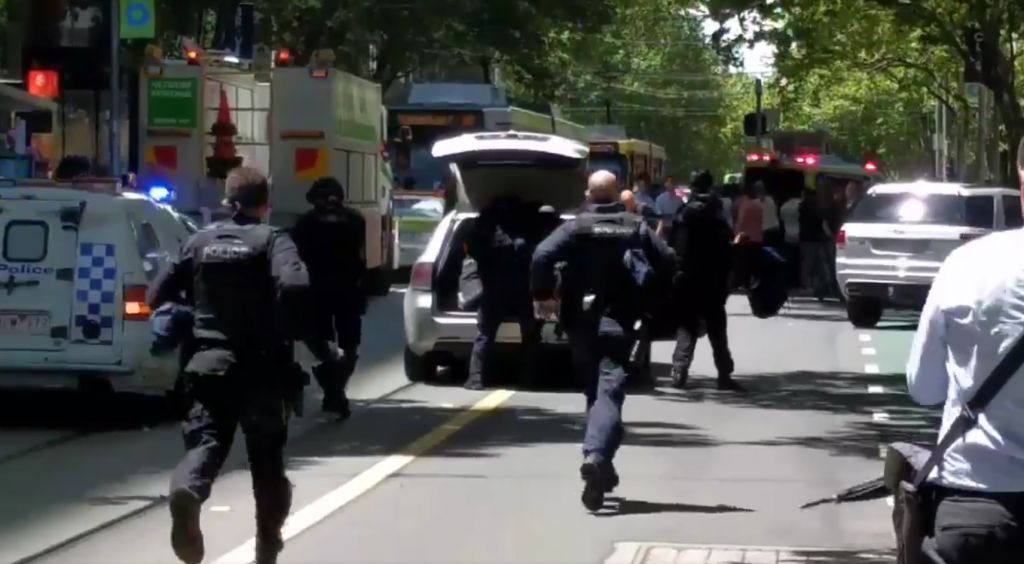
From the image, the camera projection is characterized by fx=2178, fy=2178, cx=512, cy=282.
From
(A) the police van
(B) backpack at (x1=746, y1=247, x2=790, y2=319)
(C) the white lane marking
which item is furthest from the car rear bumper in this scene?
(A) the police van

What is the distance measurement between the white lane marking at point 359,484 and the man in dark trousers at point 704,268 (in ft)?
7.23

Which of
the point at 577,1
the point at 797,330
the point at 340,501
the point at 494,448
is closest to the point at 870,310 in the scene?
the point at 797,330

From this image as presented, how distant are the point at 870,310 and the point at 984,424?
71.7ft

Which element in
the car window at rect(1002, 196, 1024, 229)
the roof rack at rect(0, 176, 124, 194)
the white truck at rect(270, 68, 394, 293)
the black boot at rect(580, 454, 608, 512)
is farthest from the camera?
the white truck at rect(270, 68, 394, 293)

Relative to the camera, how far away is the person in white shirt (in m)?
5.00

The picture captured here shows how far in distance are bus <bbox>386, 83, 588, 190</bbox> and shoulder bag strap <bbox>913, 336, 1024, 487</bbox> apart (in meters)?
31.2

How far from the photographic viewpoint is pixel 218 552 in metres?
9.56

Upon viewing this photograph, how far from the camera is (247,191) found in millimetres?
8633

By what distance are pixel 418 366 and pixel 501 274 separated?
3.54m

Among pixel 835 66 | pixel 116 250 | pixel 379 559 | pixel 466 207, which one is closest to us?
pixel 379 559

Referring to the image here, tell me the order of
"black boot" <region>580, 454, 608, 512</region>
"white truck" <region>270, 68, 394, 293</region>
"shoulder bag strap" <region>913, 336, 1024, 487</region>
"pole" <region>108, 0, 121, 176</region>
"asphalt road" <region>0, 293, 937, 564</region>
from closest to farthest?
"shoulder bag strap" <region>913, 336, 1024, 487</region> < "asphalt road" <region>0, 293, 937, 564</region> < "black boot" <region>580, 454, 608, 512</region> < "pole" <region>108, 0, 121, 176</region> < "white truck" <region>270, 68, 394, 293</region>

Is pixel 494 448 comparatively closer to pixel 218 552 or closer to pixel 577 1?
pixel 218 552

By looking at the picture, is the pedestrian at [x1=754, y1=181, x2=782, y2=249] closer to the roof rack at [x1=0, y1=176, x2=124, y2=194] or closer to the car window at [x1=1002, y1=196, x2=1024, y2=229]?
the car window at [x1=1002, y1=196, x2=1024, y2=229]

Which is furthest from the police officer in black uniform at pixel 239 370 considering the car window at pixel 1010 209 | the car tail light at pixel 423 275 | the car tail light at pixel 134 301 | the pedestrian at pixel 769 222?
the pedestrian at pixel 769 222
